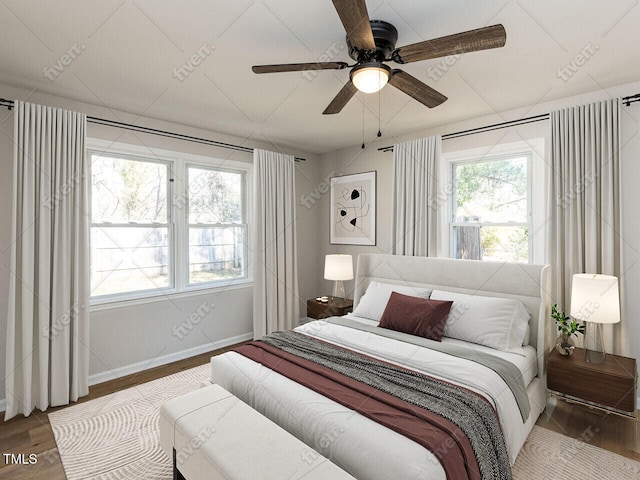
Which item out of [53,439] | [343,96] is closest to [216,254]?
[53,439]

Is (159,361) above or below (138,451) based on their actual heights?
above

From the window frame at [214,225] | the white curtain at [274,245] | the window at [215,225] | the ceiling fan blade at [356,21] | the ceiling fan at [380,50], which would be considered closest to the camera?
the ceiling fan blade at [356,21]

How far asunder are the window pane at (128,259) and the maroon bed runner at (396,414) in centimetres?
208

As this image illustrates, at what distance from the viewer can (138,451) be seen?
231cm

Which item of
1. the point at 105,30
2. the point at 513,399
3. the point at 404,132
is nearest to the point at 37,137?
the point at 105,30

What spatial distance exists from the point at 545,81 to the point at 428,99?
120 cm

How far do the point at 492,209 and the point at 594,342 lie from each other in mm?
1449

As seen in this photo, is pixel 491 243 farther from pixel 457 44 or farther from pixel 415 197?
pixel 457 44

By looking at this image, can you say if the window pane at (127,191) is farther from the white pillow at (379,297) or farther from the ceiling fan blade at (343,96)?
the white pillow at (379,297)

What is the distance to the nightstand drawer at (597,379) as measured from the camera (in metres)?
2.30

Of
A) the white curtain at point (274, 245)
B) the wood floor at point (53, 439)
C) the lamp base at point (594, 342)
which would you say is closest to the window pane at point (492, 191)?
the lamp base at point (594, 342)

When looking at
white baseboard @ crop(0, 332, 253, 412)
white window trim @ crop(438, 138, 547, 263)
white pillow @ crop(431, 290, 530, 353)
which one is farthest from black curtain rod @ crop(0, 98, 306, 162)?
white pillow @ crop(431, 290, 530, 353)

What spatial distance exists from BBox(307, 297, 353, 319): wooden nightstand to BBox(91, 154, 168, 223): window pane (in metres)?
2.01

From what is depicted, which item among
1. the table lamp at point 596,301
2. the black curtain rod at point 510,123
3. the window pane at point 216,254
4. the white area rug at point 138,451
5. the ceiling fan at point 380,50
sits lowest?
the white area rug at point 138,451
